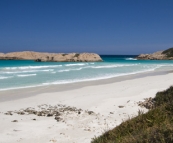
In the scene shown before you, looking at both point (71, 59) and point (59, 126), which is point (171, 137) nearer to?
point (59, 126)

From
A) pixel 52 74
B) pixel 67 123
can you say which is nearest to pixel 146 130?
pixel 67 123

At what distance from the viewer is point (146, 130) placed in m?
3.72

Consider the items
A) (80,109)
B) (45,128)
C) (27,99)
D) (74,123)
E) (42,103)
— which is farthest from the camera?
(27,99)

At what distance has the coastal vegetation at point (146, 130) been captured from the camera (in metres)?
3.28

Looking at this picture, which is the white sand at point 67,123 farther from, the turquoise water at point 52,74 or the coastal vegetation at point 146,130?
the turquoise water at point 52,74

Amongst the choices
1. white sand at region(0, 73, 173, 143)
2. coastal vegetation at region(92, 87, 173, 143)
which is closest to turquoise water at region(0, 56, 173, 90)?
white sand at region(0, 73, 173, 143)

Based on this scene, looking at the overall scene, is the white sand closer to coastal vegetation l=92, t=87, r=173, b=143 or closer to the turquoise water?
coastal vegetation l=92, t=87, r=173, b=143

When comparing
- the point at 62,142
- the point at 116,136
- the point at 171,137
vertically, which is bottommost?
the point at 62,142

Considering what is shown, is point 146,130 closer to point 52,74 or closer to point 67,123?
point 67,123

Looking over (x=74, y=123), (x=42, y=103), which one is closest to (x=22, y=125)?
(x=74, y=123)

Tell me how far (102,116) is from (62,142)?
273cm

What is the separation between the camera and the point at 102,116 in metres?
8.42

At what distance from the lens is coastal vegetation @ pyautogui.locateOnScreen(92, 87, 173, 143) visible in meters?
3.28

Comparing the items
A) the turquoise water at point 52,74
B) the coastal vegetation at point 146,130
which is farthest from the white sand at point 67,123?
the turquoise water at point 52,74
